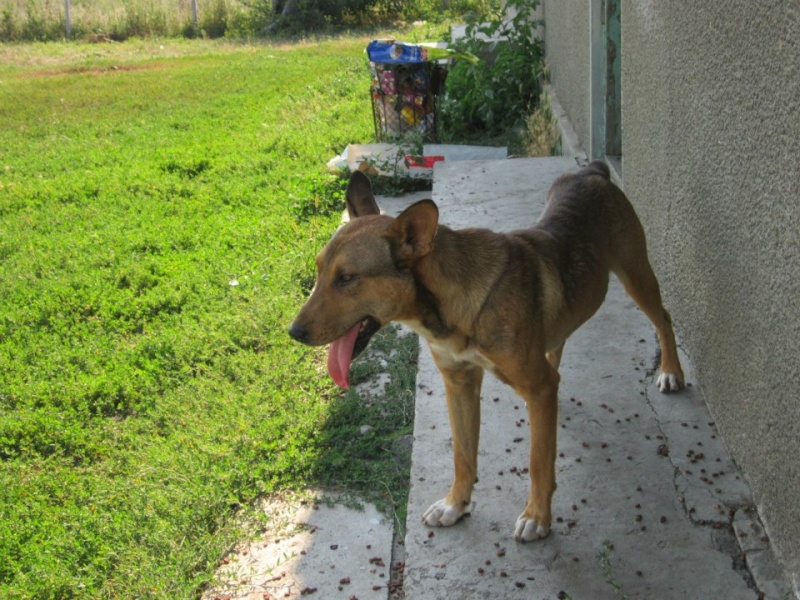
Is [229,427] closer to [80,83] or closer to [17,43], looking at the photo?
[80,83]

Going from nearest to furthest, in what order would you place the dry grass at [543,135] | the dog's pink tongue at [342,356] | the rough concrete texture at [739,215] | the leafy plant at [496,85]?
the rough concrete texture at [739,215] < the dog's pink tongue at [342,356] < the dry grass at [543,135] < the leafy plant at [496,85]

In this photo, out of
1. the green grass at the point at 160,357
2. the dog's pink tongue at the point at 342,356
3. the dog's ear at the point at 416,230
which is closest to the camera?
the dog's ear at the point at 416,230

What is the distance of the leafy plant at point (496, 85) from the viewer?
11078 millimetres

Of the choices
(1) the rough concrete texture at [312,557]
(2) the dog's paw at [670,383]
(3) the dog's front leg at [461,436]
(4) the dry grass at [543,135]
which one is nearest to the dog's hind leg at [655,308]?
(2) the dog's paw at [670,383]

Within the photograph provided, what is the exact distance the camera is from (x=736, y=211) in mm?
3549

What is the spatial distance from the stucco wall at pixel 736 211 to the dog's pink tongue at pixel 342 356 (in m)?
1.45

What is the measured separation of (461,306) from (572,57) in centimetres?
607

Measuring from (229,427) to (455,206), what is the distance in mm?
2840

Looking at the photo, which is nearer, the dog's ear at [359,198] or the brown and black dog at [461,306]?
the brown and black dog at [461,306]

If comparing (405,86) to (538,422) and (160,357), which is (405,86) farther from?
(538,422)

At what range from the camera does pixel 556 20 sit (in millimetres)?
10211

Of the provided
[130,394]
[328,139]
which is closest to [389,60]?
[328,139]

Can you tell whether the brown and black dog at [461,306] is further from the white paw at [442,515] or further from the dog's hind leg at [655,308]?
the dog's hind leg at [655,308]

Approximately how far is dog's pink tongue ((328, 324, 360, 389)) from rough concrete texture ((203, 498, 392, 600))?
87 centimetres
